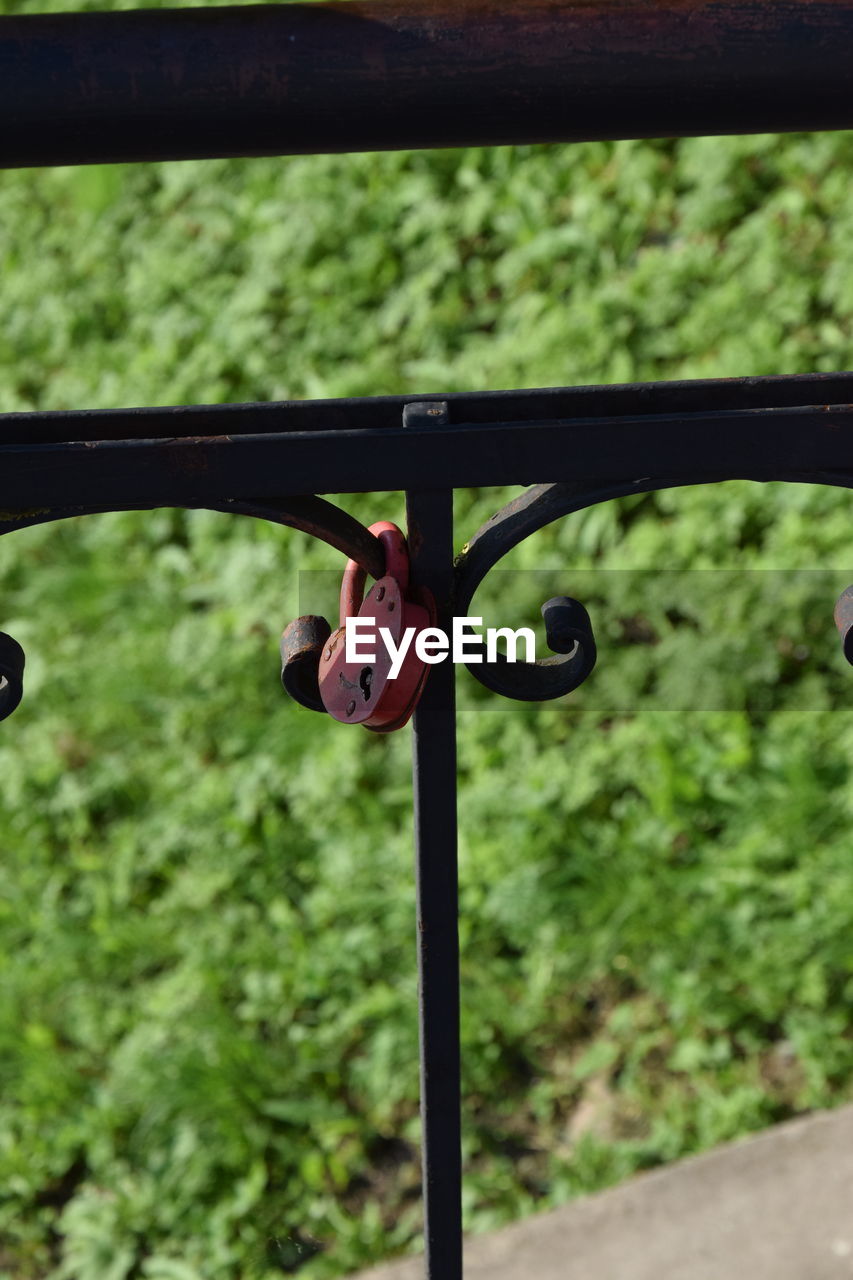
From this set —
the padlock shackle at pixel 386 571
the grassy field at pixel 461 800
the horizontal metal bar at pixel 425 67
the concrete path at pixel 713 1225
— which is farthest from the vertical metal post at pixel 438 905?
the grassy field at pixel 461 800

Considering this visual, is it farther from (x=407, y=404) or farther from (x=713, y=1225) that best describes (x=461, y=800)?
(x=407, y=404)

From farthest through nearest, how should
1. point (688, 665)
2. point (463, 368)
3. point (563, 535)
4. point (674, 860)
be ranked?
point (463, 368)
point (563, 535)
point (688, 665)
point (674, 860)

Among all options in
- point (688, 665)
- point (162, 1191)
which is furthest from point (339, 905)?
point (688, 665)

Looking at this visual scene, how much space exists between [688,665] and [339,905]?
3.16 ft

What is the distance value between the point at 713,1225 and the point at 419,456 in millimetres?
1773

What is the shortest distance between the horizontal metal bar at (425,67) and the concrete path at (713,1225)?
191 cm

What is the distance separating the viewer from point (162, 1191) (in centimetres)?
269

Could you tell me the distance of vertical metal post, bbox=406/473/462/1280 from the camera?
102cm

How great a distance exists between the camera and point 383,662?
0.98 m

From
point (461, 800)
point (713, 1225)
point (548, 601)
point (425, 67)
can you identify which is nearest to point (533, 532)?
point (548, 601)

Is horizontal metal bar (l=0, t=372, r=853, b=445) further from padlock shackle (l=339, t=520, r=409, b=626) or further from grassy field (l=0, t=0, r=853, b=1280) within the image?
grassy field (l=0, t=0, r=853, b=1280)

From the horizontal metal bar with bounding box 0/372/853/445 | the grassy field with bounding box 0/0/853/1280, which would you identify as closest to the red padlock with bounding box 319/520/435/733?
the horizontal metal bar with bounding box 0/372/853/445

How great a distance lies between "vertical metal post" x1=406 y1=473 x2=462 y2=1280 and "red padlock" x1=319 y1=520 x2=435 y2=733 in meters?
0.02

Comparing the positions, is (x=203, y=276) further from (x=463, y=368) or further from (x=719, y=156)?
(x=719, y=156)
